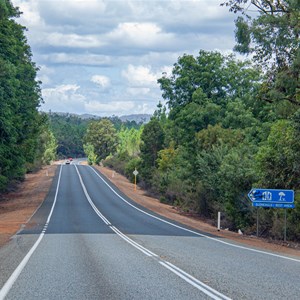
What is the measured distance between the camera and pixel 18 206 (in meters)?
45.8

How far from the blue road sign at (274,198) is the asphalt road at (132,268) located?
347cm

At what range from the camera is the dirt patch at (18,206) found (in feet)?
93.5

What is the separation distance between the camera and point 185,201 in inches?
1909

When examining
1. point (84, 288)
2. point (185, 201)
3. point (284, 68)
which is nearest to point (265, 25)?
point (284, 68)

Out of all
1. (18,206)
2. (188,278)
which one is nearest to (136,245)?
(188,278)

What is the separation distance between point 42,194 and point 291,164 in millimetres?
37359

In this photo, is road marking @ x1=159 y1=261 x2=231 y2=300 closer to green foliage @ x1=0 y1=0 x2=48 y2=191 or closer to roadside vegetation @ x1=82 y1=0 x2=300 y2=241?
roadside vegetation @ x1=82 y1=0 x2=300 y2=241

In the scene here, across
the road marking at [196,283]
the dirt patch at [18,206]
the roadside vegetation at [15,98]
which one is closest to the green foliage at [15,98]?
the roadside vegetation at [15,98]

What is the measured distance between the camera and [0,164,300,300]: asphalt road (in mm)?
9781

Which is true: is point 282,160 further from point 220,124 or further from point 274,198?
point 220,124

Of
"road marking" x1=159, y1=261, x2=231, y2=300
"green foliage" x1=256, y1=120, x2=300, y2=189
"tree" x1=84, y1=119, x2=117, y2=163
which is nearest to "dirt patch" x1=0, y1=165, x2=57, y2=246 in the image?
"road marking" x1=159, y1=261, x2=231, y2=300

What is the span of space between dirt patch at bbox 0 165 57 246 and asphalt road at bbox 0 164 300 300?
1.34 meters

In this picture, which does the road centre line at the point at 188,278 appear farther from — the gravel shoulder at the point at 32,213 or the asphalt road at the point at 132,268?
the gravel shoulder at the point at 32,213

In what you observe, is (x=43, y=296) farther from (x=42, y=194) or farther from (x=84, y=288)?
(x=42, y=194)
